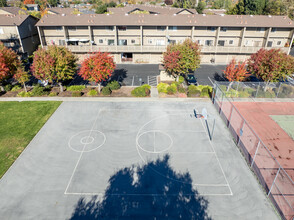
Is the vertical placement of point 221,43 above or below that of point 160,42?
below

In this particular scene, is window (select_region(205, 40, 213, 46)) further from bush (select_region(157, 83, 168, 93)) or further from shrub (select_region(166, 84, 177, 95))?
shrub (select_region(166, 84, 177, 95))

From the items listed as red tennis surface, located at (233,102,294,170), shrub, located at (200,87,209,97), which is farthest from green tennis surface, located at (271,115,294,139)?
shrub, located at (200,87,209,97)

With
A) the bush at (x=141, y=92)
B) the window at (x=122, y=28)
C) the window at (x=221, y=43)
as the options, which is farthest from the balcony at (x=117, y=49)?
the bush at (x=141, y=92)

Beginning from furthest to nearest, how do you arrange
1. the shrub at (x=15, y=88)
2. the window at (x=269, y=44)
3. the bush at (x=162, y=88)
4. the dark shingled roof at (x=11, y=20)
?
the window at (x=269, y=44)
the dark shingled roof at (x=11, y=20)
the shrub at (x=15, y=88)
the bush at (x=162, y=88)

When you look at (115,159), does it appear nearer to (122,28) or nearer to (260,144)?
(260,144)

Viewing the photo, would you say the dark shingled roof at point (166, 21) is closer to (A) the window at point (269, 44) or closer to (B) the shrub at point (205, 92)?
(A) the window at point (269, 44)

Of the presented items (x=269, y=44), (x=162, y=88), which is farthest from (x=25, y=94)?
(x=269, y=44)

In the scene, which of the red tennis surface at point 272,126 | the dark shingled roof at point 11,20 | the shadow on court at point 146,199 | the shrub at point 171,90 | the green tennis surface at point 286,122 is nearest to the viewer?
the shadow on court at point 146,199
